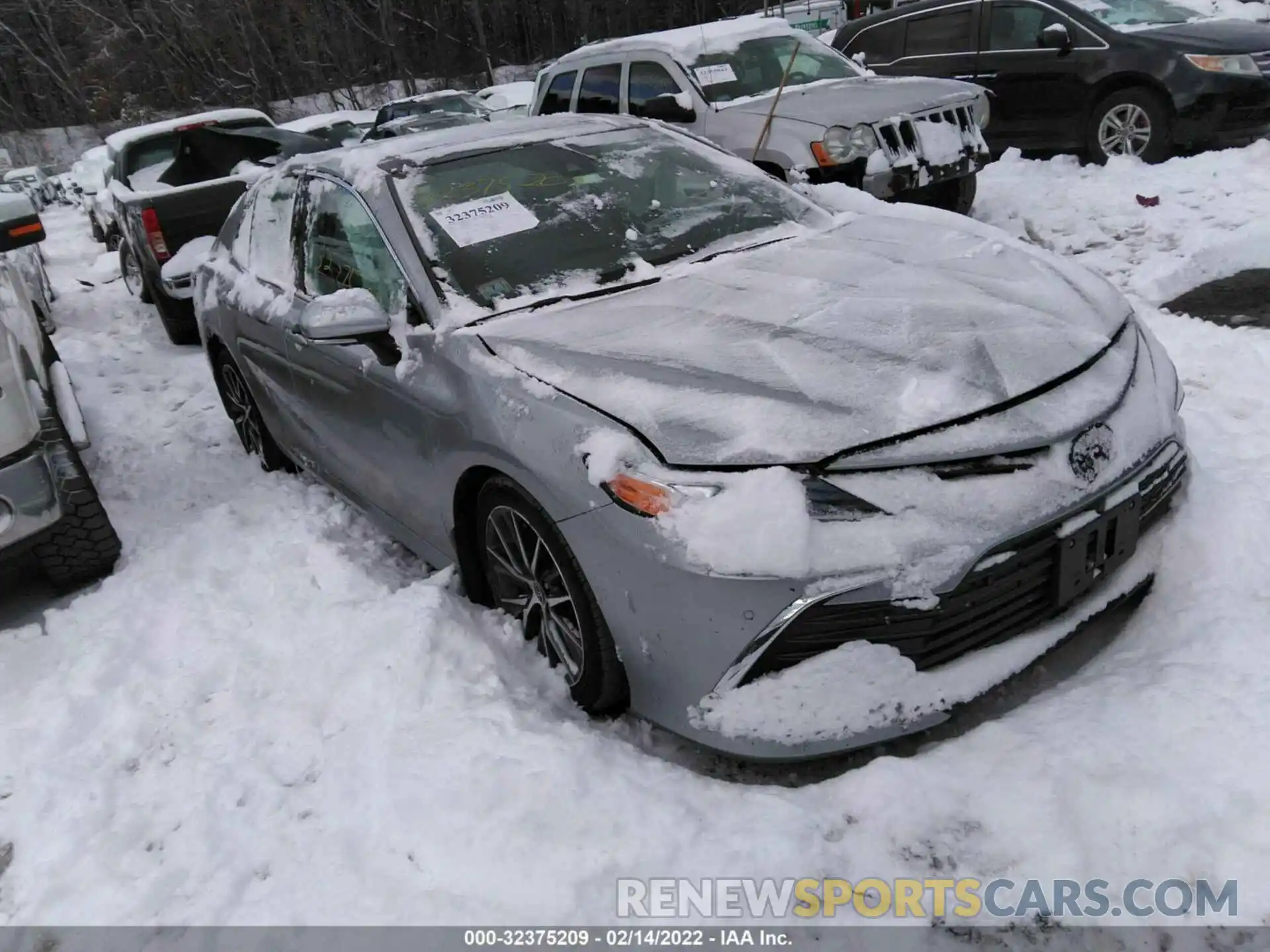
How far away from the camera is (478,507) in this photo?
9.44ft

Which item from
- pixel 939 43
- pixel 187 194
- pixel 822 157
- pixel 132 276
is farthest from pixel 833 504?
pixel 132 276

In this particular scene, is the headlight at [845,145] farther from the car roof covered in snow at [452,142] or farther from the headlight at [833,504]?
the headlight at [833,504]

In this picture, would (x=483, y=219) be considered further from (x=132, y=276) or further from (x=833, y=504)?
(x=132, y=276)

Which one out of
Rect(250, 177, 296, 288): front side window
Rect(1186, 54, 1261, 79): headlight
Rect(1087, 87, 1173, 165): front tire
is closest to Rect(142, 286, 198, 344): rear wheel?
Rect(250, 177, 296, 288): front side window

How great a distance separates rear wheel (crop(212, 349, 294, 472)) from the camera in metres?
4.86

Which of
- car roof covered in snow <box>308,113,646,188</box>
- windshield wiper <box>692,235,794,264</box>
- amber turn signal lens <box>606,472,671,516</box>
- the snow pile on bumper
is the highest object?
car roof covered in snow <box>308,113,646,188</box>

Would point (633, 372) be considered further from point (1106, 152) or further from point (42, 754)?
point (1106, 152)

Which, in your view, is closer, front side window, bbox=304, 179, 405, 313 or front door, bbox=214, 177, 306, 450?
front side window, bbox=304, 179, 405, 313

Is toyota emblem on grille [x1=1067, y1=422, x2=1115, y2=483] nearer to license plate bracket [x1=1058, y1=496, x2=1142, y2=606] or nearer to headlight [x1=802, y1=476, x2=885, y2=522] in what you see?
license plate bracket [x1=1058, y1=496, x2=1142, y2=606]

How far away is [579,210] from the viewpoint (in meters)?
3.34

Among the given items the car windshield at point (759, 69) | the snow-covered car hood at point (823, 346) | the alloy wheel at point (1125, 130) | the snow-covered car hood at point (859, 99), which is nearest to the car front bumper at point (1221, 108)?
the alloy wheel at point (1125, 130)

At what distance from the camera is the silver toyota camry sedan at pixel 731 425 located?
214 cm

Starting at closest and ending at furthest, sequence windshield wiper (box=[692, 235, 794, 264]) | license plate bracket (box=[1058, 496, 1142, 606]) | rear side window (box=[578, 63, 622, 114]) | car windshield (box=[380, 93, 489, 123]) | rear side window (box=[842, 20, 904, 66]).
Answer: license plate bracket (box=[1058, 496, 1142, 606])
windshield wiper (box=[692, 235, 794, 264])
rear side window (box=[578, 63, 622, 114])
rear side window (box=[842, 20, 904, 66])
car windshield (box=[380, 93, 489, 123])

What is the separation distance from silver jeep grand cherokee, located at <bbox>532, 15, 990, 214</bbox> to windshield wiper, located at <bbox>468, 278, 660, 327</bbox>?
10.5ft
